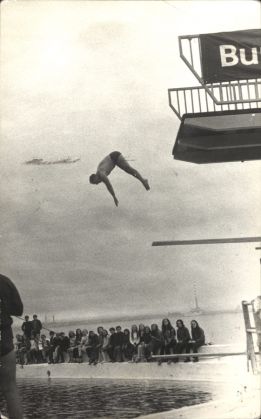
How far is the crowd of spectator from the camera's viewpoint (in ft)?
12.5

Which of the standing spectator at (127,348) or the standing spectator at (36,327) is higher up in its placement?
the standing spectator at (36,327)

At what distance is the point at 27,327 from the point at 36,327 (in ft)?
0.27

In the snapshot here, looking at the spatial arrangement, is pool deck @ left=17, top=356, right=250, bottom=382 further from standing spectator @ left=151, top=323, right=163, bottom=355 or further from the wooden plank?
the wooden plank

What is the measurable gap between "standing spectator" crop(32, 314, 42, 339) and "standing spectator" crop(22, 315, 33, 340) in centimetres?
2

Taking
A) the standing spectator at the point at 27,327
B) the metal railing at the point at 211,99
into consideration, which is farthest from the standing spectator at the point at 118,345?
the metal railing at the point at 211,99

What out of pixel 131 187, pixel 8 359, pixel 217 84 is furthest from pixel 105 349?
pixel 217 84

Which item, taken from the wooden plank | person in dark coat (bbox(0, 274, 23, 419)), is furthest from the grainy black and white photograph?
person in dark coat (bbox(0, 274, 23, 419))

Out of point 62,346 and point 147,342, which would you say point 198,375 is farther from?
point 62,346

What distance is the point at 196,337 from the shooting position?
391 cm

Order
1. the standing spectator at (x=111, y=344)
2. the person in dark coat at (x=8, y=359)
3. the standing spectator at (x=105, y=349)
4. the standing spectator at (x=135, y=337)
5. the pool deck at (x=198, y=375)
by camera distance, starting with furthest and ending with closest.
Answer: the standing spectator at (x=105, y=349) → the standing spectator at (x=111, y=344) → the standing spectator at (x=135, y=337) → the pool deck at (x=198, y=375) → the person in dark coat at (x=8, y=359)

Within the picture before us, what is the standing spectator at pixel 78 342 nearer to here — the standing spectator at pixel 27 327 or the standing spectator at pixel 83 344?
the standing spectator at pixel 83 344

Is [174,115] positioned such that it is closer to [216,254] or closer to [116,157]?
[116,157]

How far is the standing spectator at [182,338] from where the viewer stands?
3834mm

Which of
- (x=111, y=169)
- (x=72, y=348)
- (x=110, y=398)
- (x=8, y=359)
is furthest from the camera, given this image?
(x=72, y=348)
